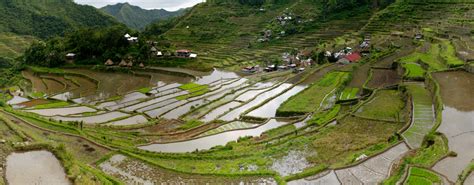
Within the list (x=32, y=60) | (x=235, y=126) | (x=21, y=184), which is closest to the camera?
(x=21, y=184)

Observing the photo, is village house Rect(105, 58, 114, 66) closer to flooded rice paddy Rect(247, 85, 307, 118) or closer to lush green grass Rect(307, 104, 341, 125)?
flooded rice paddy Rect(247, 85, 307, 118)

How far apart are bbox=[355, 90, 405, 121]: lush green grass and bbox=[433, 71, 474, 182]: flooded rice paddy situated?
7.43ft

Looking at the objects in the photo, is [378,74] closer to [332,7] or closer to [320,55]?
[320,55]

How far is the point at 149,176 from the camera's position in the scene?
569 inches

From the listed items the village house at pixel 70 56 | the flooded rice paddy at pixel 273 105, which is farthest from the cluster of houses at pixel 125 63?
the flooded rice paddy at pixel 273 105

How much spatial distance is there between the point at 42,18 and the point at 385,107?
8378cm

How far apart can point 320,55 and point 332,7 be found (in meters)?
20.2

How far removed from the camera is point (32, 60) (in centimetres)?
4719

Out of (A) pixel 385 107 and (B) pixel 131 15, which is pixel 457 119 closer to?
(A) pixel 385 107

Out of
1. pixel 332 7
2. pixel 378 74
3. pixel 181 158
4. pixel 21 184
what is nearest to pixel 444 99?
pixel 378 74

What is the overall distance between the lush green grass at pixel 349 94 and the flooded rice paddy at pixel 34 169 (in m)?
17.9

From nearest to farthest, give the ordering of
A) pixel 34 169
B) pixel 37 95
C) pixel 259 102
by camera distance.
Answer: pixel 34 169 → pixel 259 102 → pixel 37 95

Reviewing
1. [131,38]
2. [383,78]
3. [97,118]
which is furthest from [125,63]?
[383,78]

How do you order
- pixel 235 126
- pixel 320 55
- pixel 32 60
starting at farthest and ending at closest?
pixel 32 60, pixel 320 55, pixel 235 126
